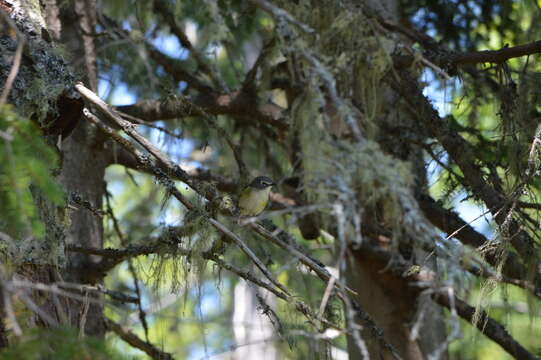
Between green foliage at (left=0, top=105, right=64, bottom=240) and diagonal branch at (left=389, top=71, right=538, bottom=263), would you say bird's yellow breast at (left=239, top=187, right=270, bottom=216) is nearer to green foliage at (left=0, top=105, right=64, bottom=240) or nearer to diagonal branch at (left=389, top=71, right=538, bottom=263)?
diagonal branch at (left=389, top=71, right=538, bottom=263)

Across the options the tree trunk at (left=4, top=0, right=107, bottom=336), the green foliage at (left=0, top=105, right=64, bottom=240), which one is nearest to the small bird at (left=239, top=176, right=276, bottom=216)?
the tree trunk at (left=4, top=0, right=107, bottom=336)

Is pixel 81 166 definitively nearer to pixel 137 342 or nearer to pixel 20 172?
pixel 137 342

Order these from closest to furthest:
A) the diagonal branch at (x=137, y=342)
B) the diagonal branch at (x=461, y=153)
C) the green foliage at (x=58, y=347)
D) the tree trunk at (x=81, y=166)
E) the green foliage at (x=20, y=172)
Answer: the green foliage at (x=58, y=347), the green foliage at (x=20, y=172), the diagonal branch at (x=461, y=153), the diagonal branch at (x=137, y=342), the tree trunk at (x=81, y=166)

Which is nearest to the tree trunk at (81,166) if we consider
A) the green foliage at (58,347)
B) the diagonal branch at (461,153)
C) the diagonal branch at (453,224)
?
the green foliage at (58,347)

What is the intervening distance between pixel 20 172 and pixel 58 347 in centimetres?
65

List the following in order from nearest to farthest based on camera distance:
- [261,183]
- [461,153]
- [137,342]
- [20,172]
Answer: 1. [20,172]
2. [461,153]
3. [137,342]
4. [261,183]

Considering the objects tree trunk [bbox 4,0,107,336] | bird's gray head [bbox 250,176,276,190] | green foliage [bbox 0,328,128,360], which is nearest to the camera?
green foliage [bbox 0,328,128,360]

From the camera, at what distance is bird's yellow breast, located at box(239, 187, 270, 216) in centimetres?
614

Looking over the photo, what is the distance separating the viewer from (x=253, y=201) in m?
6.20

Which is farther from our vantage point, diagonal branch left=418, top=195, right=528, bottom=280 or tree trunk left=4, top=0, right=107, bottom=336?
tree trunk left=4, top=0, right=107, bottom=336

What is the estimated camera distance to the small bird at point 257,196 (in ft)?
20.1

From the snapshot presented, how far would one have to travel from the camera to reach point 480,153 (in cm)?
529

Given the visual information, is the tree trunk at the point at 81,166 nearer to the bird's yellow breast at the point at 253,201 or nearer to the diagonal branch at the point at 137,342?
the diagonal branch at the point at 137,342

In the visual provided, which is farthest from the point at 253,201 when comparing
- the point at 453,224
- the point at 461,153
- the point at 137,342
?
the point at 461,153
